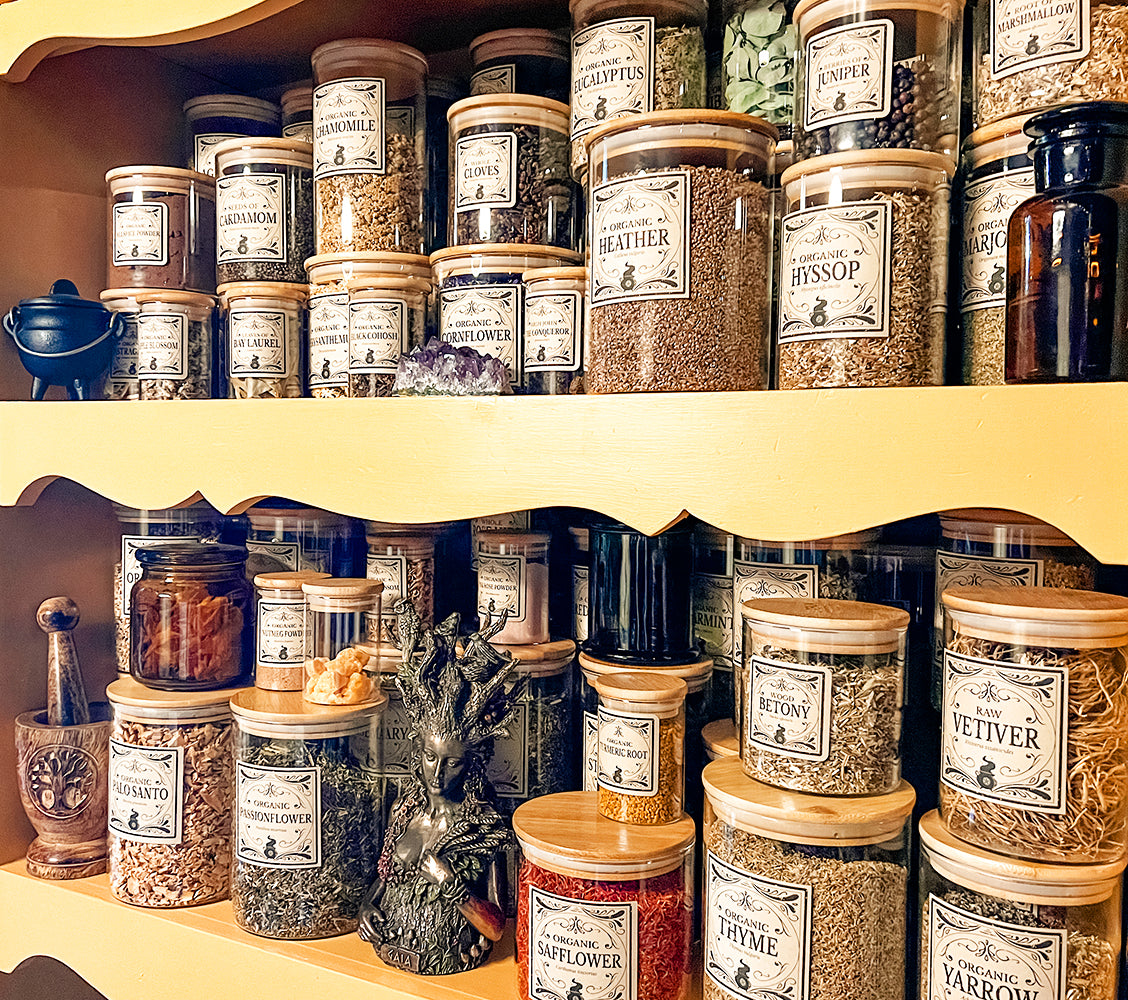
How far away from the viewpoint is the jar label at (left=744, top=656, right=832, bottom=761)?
0.80 m

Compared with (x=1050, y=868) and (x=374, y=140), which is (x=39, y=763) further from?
(x=1050, y=868)

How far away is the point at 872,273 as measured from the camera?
2.47 feet

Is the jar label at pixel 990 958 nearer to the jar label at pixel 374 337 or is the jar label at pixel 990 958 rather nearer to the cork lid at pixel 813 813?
the cork lid at pixel 813 813

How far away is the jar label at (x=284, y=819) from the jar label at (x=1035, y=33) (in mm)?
865

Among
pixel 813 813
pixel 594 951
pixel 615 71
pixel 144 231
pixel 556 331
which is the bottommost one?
pixel 594 951

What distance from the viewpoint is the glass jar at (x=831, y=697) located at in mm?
798

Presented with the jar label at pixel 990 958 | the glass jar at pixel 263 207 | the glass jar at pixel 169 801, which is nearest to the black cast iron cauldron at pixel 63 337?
the glass jar at pixel 263 207

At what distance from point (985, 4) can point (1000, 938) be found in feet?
2.26

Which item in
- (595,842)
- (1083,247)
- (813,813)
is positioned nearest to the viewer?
(1083,247)

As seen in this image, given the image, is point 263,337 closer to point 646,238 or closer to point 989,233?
point 646,238

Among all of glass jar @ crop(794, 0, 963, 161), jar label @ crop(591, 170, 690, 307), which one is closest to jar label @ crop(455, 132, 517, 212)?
jar label @ crop(591, 170, 690, 307)

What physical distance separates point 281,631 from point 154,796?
0.71 feet

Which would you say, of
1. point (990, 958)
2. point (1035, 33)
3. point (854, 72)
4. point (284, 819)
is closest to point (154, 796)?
point (284, 819)

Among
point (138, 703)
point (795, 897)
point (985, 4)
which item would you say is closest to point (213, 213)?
point (138, 703)
